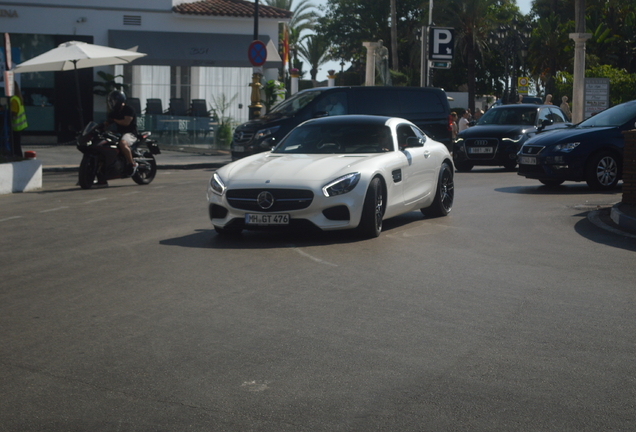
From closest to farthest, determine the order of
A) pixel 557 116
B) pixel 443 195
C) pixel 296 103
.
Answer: pixel 443 195 → pixel 296 103 → pixel 557 116

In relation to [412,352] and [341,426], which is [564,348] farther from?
[341,426]

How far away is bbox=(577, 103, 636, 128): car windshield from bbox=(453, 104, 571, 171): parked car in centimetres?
379

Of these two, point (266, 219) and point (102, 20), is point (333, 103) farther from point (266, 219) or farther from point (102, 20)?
point (102, 20)

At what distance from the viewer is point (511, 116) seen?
74.3ft

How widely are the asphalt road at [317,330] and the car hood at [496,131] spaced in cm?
1065

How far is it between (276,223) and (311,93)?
40.3 ft

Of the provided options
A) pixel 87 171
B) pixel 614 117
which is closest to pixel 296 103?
pixel 87 171

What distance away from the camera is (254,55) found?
87.5 feet

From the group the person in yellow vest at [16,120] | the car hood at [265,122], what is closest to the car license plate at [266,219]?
the person in yellow vest at [16,120]

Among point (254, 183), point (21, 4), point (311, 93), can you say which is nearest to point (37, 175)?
point (311, 93)

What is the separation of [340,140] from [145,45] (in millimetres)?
24061

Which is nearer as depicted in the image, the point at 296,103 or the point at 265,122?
the point at 265,122

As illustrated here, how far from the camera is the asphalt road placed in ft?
14.7

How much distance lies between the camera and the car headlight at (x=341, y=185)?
9656 mm
